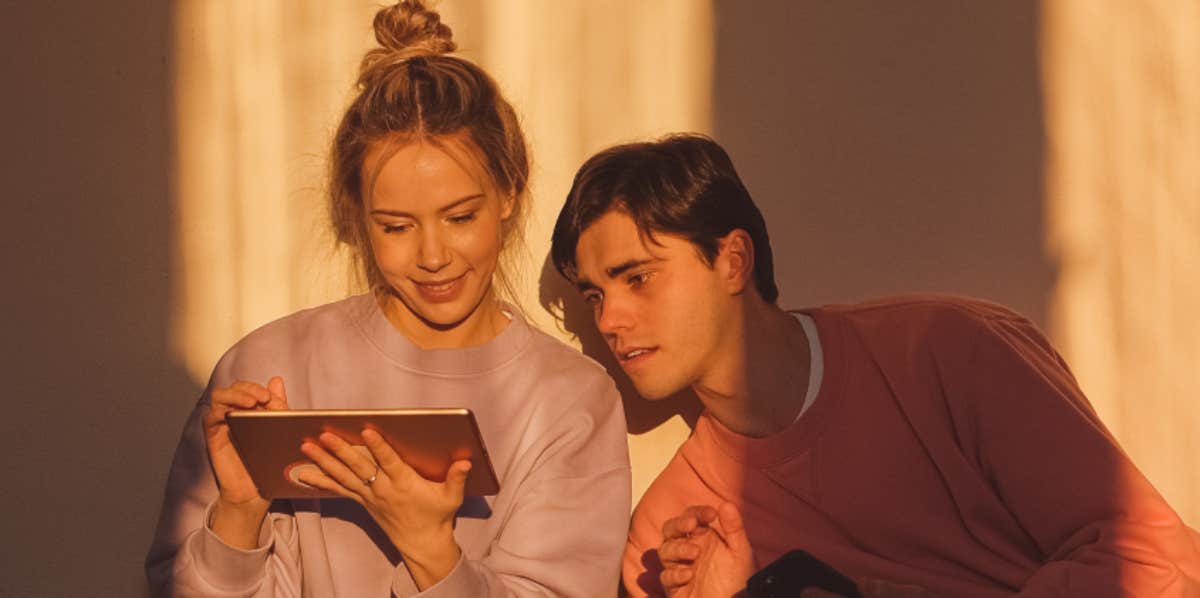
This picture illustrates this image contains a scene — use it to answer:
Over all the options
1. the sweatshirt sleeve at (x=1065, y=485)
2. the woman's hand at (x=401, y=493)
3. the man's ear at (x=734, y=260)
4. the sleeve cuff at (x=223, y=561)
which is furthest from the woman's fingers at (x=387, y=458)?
the sweatshirt sleeve at (x=1065, y=485)

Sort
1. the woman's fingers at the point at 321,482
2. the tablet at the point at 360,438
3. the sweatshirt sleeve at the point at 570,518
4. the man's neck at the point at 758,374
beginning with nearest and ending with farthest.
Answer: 1. the tablet at the point at 360,438
2. the woman's fingers at the point at 321,482
3. the sweatshirt sleeve at the point at 570,518
4. the man's neck at the point at 758,374

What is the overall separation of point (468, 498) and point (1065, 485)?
2.42 feet

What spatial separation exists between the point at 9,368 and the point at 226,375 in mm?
382

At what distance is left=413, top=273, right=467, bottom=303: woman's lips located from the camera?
175cm

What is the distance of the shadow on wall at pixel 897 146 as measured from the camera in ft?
6.51

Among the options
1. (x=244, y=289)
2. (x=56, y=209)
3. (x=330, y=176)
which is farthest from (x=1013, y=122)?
(x=56, y=209)

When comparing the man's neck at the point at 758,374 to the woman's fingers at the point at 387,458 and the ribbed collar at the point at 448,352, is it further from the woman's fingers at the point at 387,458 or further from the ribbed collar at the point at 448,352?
the woman's fingers at the point at 387,458

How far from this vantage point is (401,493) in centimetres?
157

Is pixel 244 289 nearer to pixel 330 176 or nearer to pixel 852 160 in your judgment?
pixel 330 176

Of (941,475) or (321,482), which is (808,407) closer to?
(941,475)

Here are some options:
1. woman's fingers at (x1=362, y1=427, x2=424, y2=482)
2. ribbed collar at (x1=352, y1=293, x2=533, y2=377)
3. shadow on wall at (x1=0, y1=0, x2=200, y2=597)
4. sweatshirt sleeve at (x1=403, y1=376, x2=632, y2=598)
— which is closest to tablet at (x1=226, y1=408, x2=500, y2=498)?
woman's fingers at (x1=362, y1=427, x2=424, y2=482)

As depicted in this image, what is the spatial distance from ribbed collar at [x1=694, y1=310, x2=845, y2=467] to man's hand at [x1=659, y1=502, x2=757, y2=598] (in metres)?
0.11

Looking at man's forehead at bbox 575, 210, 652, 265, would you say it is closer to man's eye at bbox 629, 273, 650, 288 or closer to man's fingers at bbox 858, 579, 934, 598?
→ man's eye at bbox 629, 273, 650, 288

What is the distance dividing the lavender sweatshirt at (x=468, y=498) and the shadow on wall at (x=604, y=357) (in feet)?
0.48
